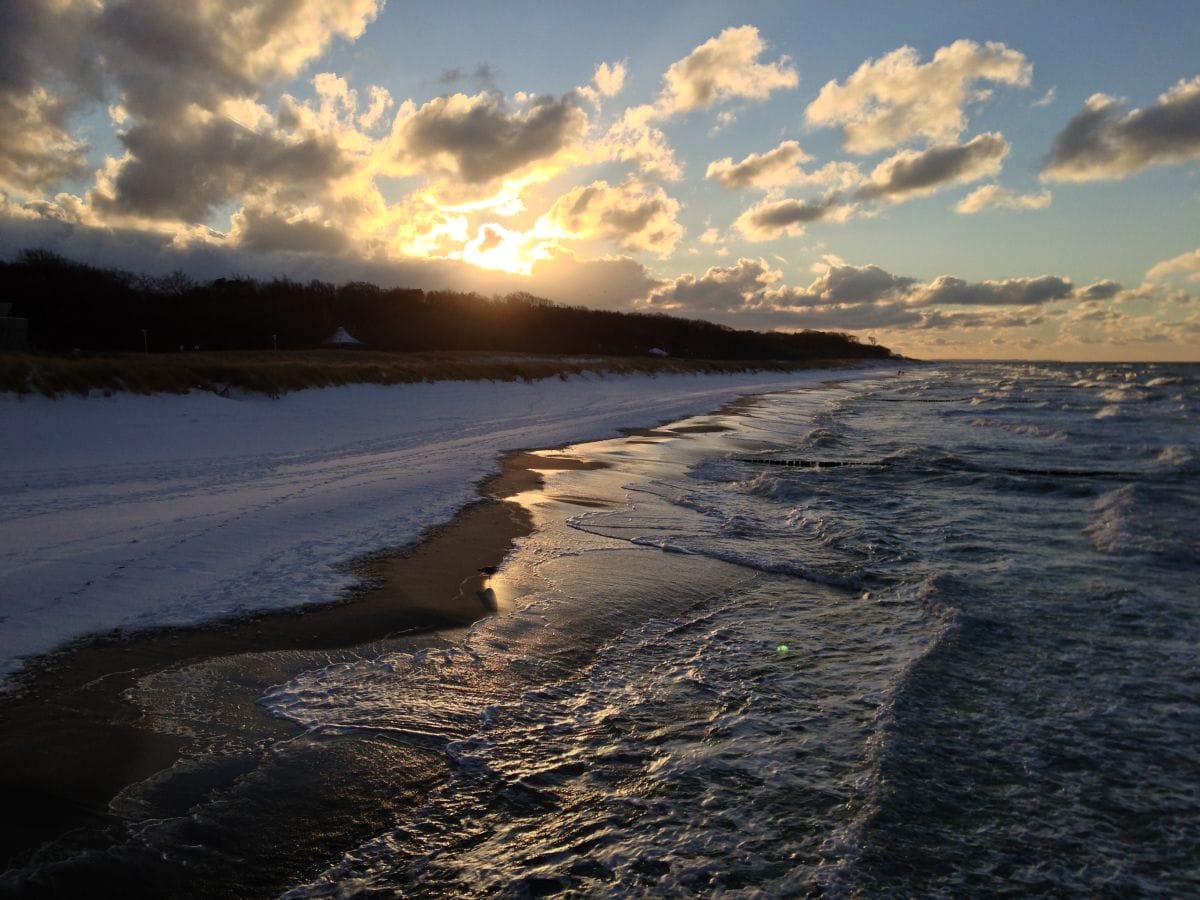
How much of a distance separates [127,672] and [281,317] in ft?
241

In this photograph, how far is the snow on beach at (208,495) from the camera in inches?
274

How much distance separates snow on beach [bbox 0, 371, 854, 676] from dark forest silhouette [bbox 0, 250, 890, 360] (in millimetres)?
23095

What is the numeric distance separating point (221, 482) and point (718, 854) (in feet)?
39.4

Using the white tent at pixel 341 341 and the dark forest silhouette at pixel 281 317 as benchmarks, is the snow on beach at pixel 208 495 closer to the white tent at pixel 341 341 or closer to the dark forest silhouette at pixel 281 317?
the dark forest silhouette at pixel 281 317

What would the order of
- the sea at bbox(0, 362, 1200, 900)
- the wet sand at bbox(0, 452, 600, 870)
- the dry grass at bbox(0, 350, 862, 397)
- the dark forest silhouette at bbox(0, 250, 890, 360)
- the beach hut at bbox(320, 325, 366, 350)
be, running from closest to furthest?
the sea at bbox(0, 362, 1200, 900) < the wet sand at bbox(0, 452, 600, 870) < the dry grass at bbox(0, 350, 862, 397) < the dark forest silhouette at bbox(0, 250, 890, 360) < the beach hut at bbox(320, 325, 366, 350)

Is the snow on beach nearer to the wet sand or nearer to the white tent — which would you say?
the wet sand

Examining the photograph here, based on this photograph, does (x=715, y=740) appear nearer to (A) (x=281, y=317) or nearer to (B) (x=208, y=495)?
(B) (x=208, y=495)

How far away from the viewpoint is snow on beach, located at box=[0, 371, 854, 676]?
6.95 metres

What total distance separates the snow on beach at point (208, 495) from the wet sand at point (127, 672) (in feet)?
1.21

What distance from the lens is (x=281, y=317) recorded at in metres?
71.8

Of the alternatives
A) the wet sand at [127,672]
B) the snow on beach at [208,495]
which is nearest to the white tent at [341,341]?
the snow on beach at [208,495]

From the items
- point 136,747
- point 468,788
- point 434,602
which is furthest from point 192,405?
point 468,788

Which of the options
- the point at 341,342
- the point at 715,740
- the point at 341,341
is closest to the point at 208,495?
the point at 715,740

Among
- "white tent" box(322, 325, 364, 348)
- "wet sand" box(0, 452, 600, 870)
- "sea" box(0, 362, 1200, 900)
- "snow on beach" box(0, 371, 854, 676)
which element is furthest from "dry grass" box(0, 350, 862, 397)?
"white tent" box(322, 325, 364, 348)
